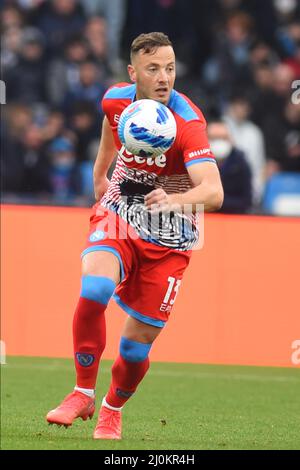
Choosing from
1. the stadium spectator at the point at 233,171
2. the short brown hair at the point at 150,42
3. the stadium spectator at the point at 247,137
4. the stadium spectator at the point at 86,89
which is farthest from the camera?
the stadium spectator at the point at 86,89

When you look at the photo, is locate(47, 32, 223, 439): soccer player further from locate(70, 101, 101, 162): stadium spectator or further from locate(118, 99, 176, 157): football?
locate(70, 101, 101, 162): stadium spectator

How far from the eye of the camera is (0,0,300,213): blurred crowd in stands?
15.4m

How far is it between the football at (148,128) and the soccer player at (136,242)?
127 millimetres

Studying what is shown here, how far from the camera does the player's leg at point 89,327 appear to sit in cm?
737

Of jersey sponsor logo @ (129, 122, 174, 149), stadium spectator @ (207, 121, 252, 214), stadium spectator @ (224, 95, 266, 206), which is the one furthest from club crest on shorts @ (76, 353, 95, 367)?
stadium spectator @ (224, 95, 266, 206)

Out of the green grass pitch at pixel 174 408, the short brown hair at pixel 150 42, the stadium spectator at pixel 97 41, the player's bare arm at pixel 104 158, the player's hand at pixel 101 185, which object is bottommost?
the green grass pitch at pixel 174 408

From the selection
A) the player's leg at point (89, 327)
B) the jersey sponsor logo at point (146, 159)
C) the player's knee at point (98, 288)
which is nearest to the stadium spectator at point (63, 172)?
the jersey sponsor logo at point (146, 159)

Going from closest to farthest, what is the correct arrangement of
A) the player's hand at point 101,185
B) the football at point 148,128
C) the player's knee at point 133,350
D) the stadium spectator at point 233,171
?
1. the football at point 148,128
2. the player's knee at point 133,350
3. the player's hand at point 101,185
4. the stadium spectator at point 233,171

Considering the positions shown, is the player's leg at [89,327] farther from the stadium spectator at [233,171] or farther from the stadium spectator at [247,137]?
the stadium spectator at [247,137]

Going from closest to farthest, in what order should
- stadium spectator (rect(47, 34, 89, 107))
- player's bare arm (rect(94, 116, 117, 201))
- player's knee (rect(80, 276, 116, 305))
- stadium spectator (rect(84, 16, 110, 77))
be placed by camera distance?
player's knee (rect(80, 276, 116, 305)) < player's bare arm (rect(94, 116, 117, 201)) < stadium spectator (rect(47, 34, 89, 107)) < stadium spectator (rect(84, 16, 110, 77))

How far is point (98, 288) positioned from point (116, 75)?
394 inches

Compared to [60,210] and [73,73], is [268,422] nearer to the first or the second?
[60,210]

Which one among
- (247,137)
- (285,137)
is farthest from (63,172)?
(285,137)

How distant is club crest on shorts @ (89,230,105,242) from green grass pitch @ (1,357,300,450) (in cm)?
118
